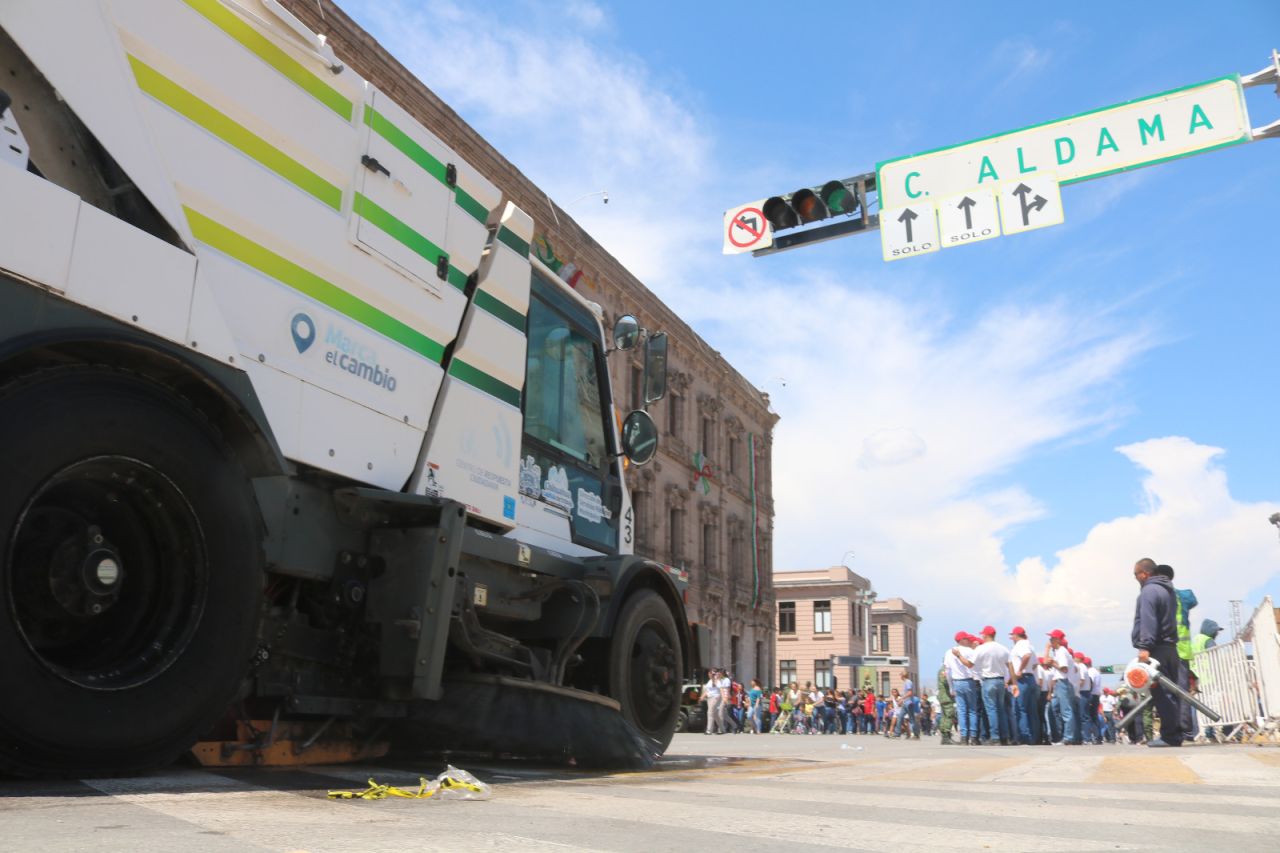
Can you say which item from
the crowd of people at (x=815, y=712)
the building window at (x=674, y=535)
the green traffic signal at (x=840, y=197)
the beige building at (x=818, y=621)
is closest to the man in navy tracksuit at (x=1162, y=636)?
the green traffic signal at (x=840, y=197)

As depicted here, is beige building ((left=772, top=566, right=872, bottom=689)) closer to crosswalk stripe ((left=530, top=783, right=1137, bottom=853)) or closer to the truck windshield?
the truck windshield

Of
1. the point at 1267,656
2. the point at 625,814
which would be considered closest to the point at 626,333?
the point at 625,814

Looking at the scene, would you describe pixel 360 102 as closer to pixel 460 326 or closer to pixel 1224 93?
pixel 460 326

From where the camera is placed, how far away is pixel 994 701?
1348cm

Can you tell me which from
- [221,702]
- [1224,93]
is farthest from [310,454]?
[1224,93]

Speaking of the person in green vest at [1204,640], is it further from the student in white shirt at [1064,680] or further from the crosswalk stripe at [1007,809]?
the crosswalk stripe at [1007,809]

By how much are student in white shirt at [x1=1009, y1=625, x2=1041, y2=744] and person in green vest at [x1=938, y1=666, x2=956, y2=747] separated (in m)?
1.11

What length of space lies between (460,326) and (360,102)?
3.89 ft

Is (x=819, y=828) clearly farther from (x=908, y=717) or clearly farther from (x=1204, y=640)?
(x=908, y=717)

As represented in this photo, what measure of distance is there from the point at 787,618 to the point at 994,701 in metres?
58.4

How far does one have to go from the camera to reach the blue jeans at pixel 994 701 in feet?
44.0

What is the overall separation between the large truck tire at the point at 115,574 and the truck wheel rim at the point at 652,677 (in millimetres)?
3204

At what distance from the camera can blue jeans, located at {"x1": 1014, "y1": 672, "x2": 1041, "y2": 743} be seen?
1412 cm

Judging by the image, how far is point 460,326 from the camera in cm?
542
